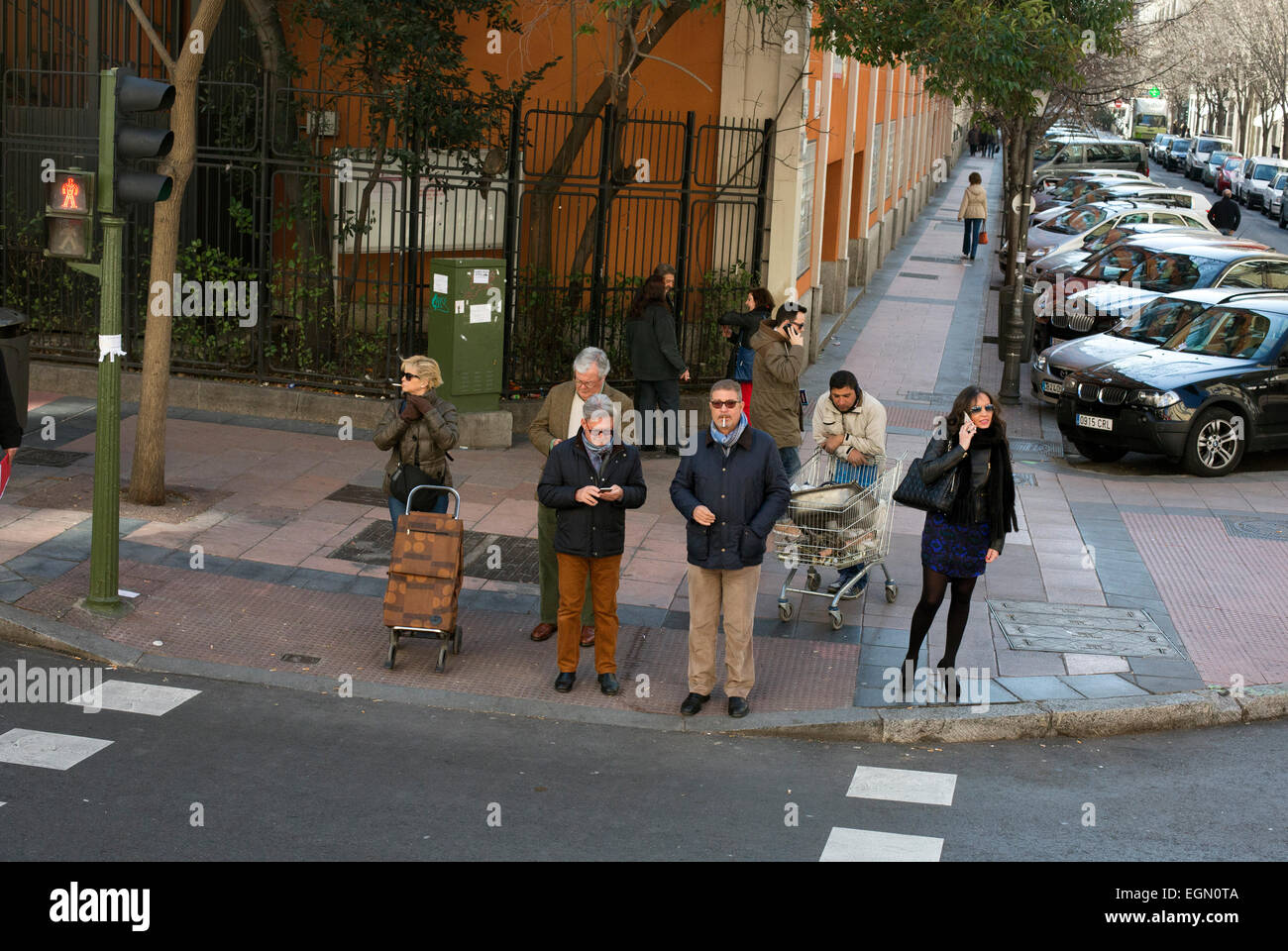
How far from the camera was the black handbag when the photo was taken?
27.0 ft

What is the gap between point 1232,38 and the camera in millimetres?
70938

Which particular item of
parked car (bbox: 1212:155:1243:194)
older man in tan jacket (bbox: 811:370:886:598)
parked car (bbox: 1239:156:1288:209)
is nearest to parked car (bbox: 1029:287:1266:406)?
older man in tan jacket (bbox: 811:370:886:598)

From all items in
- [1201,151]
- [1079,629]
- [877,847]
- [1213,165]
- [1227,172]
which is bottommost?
[877,847]

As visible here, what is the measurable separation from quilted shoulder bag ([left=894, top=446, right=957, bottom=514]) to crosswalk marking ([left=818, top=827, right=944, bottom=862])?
2.01 metres

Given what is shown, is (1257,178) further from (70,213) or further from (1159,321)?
(70,213)

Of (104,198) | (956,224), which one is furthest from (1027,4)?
(956,224)

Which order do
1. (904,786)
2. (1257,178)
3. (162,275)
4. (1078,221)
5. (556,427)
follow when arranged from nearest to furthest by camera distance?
(904,786) < (556,427) < (162,275) < (1078,221) < (1257,178)

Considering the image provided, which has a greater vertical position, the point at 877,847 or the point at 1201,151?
the point at 1201,151

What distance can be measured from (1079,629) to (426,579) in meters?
4.32

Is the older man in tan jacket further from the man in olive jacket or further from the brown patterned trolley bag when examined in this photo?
the brown patterned trolley bag

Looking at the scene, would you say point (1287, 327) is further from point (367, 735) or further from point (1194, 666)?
point (367, 735)

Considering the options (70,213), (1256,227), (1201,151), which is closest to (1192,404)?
(70,213)

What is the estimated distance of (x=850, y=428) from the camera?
9.98 meters
